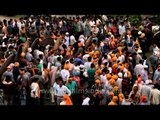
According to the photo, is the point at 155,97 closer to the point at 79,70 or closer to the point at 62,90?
the point at 62,90

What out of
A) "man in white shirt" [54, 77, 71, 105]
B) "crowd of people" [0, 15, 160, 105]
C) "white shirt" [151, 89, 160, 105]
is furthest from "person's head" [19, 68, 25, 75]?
"white shirt" [151, 89, 160, 105]

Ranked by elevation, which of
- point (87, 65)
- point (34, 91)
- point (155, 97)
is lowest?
point (155, 97)

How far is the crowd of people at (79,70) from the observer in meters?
9.61

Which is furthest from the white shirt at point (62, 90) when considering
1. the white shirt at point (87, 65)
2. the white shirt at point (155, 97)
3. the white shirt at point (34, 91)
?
the white shirt at point (87, 65)

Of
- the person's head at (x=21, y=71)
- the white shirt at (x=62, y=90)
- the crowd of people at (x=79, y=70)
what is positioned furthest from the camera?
the person's head at (x=21, y=71)

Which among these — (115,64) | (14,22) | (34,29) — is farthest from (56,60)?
(14,22)

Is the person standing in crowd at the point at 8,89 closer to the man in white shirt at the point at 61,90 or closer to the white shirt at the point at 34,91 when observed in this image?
the white shirt at the point at 34,91

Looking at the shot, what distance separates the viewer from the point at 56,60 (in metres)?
12.1

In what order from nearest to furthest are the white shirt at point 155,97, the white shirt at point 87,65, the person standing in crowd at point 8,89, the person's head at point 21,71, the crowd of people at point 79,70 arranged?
the white shirt at point 155,97 → the person standing in crowd at point 8,89 → the crowd of people at point 79,70 → the person's head at point 21,71 → the white shirt at point 87,65

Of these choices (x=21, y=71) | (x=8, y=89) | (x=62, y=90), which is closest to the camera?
(x=8, y=89)

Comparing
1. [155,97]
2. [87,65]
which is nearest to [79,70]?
[87,65]

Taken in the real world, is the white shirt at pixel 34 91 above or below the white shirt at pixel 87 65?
below

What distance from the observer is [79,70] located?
1144 centimetres
